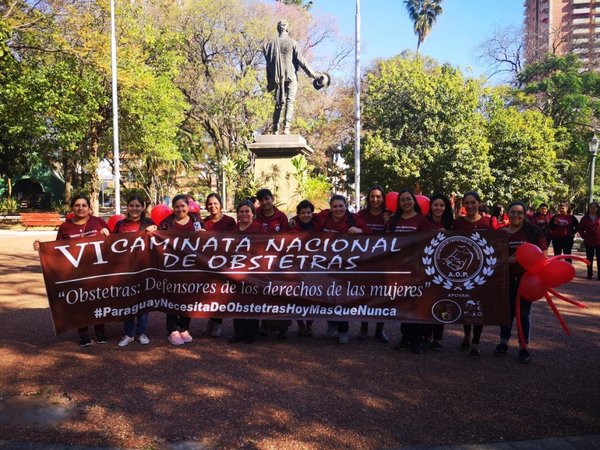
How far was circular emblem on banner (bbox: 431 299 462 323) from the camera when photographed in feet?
17.3

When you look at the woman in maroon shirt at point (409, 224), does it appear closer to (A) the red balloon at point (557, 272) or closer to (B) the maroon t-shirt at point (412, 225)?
(B) the maroon t-shirt at point (412, 225)

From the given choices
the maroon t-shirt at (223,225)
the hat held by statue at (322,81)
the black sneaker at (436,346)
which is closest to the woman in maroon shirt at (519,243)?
the black sneaker at (436,346)

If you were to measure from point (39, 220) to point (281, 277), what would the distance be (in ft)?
72.7

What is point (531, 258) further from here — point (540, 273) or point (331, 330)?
point (331, 330)

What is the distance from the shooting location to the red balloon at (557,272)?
468cm

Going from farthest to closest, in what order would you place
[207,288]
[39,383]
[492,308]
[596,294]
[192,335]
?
[596,294] < [192,335] < [207,288] < [492,308] < [39,383]

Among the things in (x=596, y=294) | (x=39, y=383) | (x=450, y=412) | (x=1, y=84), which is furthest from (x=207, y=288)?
(x=1, y=84)

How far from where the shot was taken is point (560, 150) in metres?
33.0

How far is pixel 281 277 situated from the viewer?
5.61 meters

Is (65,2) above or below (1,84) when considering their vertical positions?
above

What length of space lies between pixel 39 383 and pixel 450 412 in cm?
347

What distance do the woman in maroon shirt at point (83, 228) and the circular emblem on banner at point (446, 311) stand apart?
363 cm

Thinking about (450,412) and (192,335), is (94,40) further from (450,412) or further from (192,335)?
(450,412)

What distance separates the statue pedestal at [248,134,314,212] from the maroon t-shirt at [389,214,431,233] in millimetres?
7775
